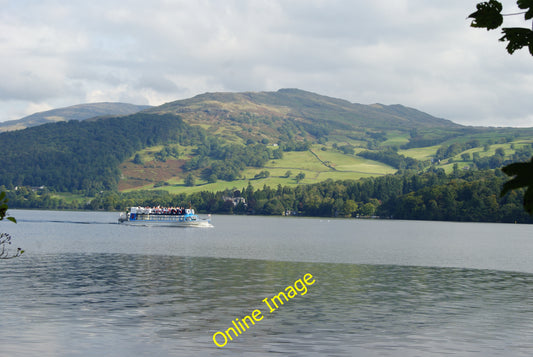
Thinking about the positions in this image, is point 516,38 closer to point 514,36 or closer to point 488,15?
point 514,36

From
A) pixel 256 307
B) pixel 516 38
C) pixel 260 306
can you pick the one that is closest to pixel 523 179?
pixel 516 38

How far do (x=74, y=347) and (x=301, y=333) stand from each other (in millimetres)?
12522

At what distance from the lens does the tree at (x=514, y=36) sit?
23.1 ft

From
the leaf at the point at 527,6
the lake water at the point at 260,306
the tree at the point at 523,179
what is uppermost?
the leaf at the point at 527,6

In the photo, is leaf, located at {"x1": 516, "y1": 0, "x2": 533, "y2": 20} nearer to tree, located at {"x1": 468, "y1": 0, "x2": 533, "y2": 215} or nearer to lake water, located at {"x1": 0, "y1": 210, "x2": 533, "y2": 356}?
tree, located at {"x1": 468, "y1": 0, "x2": 533, "y2": 215}

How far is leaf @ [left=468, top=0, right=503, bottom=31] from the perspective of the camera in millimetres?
7453

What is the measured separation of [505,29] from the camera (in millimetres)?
7715

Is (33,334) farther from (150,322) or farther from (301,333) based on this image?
(301,333)

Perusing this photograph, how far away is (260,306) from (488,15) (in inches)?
1547

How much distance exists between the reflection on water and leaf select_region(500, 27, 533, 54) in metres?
24.3

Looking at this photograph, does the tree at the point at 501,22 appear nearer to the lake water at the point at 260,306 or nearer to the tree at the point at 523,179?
the tree at the point at 523,179

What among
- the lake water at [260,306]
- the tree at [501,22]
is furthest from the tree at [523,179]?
the lake water at [260,306]

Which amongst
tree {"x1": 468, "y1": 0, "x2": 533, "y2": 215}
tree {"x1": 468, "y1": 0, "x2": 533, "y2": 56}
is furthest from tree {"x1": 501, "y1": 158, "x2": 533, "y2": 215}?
tree {"x1": 468, "y1": 0, "x2": 533, "y2": 56}

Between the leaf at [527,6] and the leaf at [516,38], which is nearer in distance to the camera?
the leaf at [527,6]
